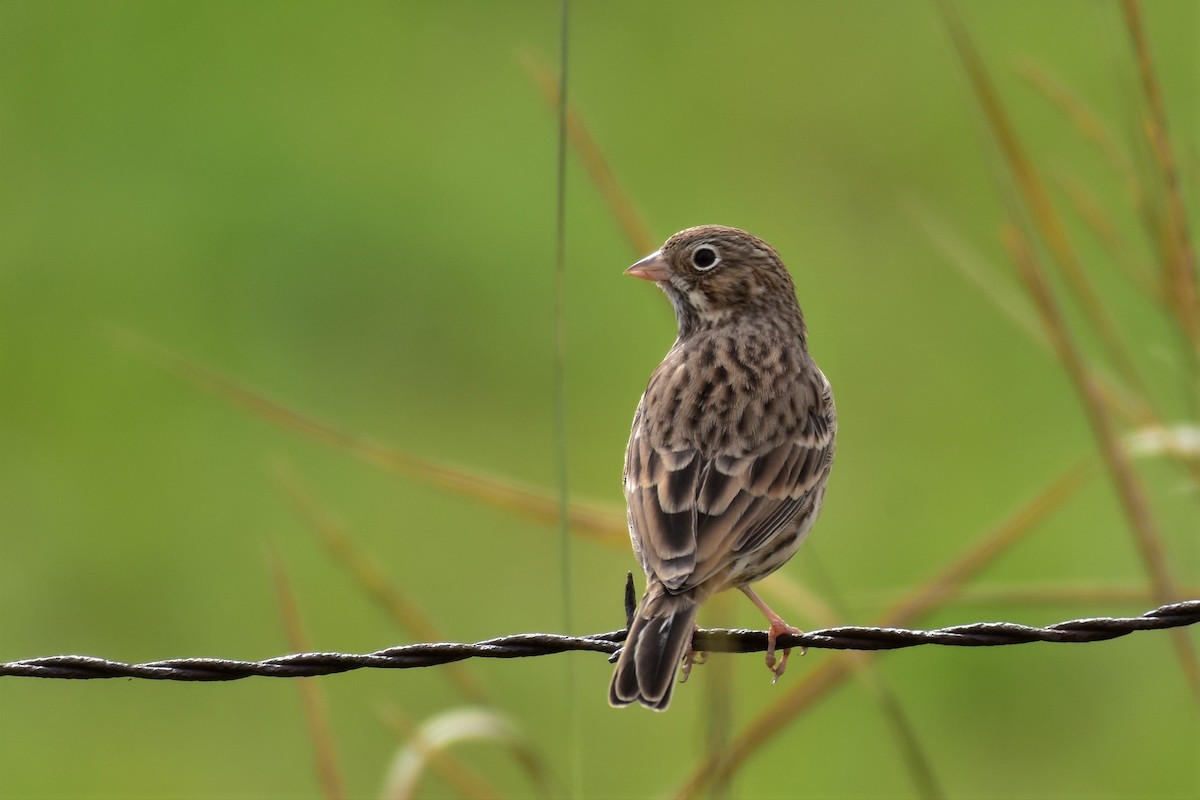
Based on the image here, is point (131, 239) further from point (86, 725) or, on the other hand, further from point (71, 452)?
point (86, 725)

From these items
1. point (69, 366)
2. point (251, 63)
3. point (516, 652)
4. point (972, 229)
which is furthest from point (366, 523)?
point (516, 652)

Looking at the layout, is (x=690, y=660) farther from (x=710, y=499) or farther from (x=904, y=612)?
(x=904, y=612)

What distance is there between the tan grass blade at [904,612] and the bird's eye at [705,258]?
1656 mm

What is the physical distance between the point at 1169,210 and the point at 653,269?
7.30 feet

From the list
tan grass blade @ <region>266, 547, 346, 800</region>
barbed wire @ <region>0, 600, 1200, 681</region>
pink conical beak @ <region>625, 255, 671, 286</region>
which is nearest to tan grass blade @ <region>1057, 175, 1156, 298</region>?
pink conical beak @ <region>625, 255, 671, 286</region>

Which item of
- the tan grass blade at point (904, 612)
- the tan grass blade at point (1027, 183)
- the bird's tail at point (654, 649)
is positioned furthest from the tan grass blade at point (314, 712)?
the tan grass blade at point (1027, 183)

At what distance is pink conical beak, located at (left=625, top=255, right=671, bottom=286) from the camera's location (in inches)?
322

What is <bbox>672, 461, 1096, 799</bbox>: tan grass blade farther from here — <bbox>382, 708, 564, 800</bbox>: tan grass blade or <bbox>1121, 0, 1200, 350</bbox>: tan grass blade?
<bbox>1121, 0, 1200, 350</bbox>: tan grass blade

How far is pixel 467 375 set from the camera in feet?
67.5

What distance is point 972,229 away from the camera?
75.3 ft

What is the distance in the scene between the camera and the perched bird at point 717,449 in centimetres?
646

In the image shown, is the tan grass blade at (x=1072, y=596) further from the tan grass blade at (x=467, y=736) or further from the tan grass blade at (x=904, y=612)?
the tan grass blade at (x=467, y=736)

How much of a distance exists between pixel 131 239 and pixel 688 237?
15.8m

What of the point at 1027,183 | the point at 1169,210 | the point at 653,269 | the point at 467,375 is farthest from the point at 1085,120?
the point at 467,375
